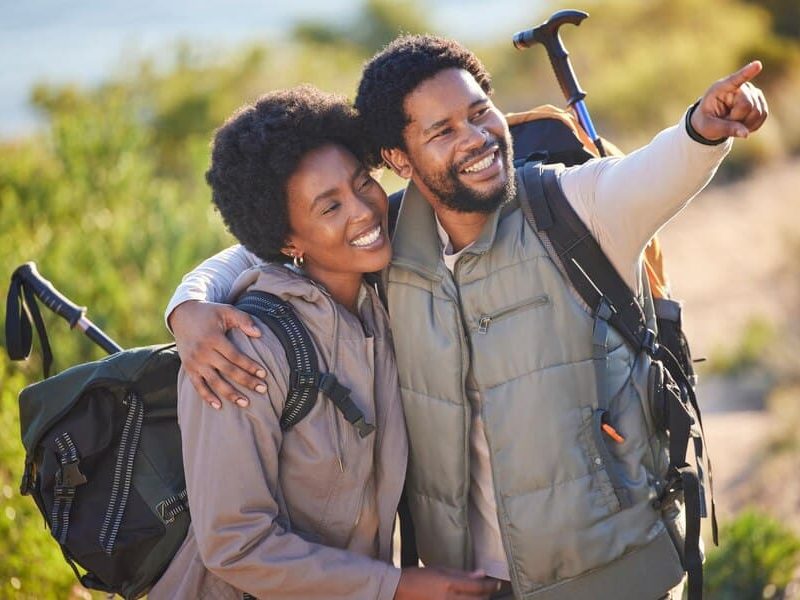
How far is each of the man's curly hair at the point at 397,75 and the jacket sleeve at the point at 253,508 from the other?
673mm

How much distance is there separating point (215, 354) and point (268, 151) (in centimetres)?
54

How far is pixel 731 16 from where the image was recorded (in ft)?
52.1

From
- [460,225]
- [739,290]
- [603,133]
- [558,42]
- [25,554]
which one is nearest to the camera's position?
[460,225]

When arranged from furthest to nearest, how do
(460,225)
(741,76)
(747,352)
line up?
(747,352)
(460,225)
(741,76)

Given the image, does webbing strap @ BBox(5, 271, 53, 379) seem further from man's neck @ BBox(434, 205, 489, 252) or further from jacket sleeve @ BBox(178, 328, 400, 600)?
man's neck @ BBox(434, 205, 489, 252)

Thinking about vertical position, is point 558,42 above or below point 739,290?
above

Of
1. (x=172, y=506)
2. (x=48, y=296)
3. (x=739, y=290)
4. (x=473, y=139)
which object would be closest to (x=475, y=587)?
(x=172, y=506)

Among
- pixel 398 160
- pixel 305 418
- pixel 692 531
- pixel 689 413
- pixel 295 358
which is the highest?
pixel 398 160

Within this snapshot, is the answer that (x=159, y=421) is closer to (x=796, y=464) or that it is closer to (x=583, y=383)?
(x=583, y=383)

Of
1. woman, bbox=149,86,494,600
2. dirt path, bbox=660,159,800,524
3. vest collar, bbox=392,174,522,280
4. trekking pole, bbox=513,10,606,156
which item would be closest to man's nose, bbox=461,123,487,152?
vest collar, bbox=392,174,522,280

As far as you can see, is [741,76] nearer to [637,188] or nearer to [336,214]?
[637,188]

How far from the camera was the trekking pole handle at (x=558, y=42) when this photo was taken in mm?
3170

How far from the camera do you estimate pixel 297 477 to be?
257 cm

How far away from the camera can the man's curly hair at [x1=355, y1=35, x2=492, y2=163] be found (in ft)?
9.08
